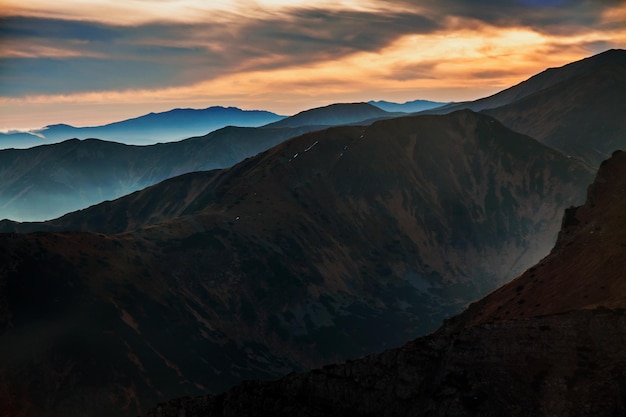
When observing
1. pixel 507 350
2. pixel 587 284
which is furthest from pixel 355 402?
pixel 587 284

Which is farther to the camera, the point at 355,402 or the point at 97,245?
the point at 97,245

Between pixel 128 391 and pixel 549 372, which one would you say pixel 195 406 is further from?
pixel 128 391

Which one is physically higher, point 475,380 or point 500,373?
point 500,373

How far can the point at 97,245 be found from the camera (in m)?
188

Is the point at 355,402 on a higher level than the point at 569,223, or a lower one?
lower

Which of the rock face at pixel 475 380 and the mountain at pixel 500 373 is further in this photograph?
the mountain at pixel 500 373

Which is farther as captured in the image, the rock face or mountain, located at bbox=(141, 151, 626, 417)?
mountain, located at bbox=(141, 151, 626, 417)

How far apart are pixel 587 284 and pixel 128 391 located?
107757mm

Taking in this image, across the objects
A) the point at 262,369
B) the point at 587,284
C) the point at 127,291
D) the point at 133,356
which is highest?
the point at 587,284

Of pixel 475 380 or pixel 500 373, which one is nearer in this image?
pixel 500 373

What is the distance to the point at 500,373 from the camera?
7081 cm

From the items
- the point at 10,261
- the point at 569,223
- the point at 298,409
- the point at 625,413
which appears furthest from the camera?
the point at 10,261

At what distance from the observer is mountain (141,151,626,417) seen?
220ft

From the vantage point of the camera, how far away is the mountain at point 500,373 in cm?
6700
